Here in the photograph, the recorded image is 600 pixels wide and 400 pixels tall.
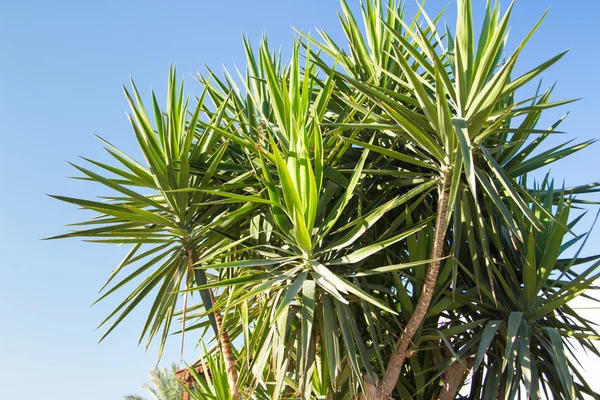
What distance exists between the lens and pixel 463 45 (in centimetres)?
349

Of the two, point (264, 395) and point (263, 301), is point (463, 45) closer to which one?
point (263, 301)

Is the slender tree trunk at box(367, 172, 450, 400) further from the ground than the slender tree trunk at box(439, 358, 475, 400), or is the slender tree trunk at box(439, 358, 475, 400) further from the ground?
the slender tree trunk at box(367, 172, 450, 400)

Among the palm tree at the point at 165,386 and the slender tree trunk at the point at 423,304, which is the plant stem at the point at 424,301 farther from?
the palm tree at the point at 165,386

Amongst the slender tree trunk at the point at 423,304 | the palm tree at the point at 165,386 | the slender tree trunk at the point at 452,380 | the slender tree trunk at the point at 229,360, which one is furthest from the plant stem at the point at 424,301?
the palm tree at the point at 165,386

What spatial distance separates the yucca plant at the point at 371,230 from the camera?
11.2 ft

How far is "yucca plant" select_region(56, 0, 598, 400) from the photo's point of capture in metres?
3.41

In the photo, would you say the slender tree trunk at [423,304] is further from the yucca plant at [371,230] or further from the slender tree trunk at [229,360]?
the slender tree trunk at [229,360]

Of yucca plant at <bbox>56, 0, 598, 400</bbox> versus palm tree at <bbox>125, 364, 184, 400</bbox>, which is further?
palm tree at <bbox>125, 364, 184, 400</bbox>

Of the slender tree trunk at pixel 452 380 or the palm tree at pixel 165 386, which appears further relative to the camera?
the palm tree at pixel 165 386

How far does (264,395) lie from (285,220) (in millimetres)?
1656

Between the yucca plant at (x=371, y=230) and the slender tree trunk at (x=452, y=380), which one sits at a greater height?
the yucca plant at (x=371, y=230)

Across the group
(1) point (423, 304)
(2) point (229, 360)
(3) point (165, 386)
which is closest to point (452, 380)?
(1) point (423, 304)

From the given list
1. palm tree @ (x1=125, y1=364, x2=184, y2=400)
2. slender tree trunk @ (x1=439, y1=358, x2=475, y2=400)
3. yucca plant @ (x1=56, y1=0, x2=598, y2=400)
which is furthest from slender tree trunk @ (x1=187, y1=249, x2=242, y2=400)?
palm tree @ (x1=125, y1=364, x2=184, y2=400)

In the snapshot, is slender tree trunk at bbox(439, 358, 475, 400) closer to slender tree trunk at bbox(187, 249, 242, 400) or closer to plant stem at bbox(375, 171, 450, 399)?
plant stem at bbox(375, 171, 450, 399)
